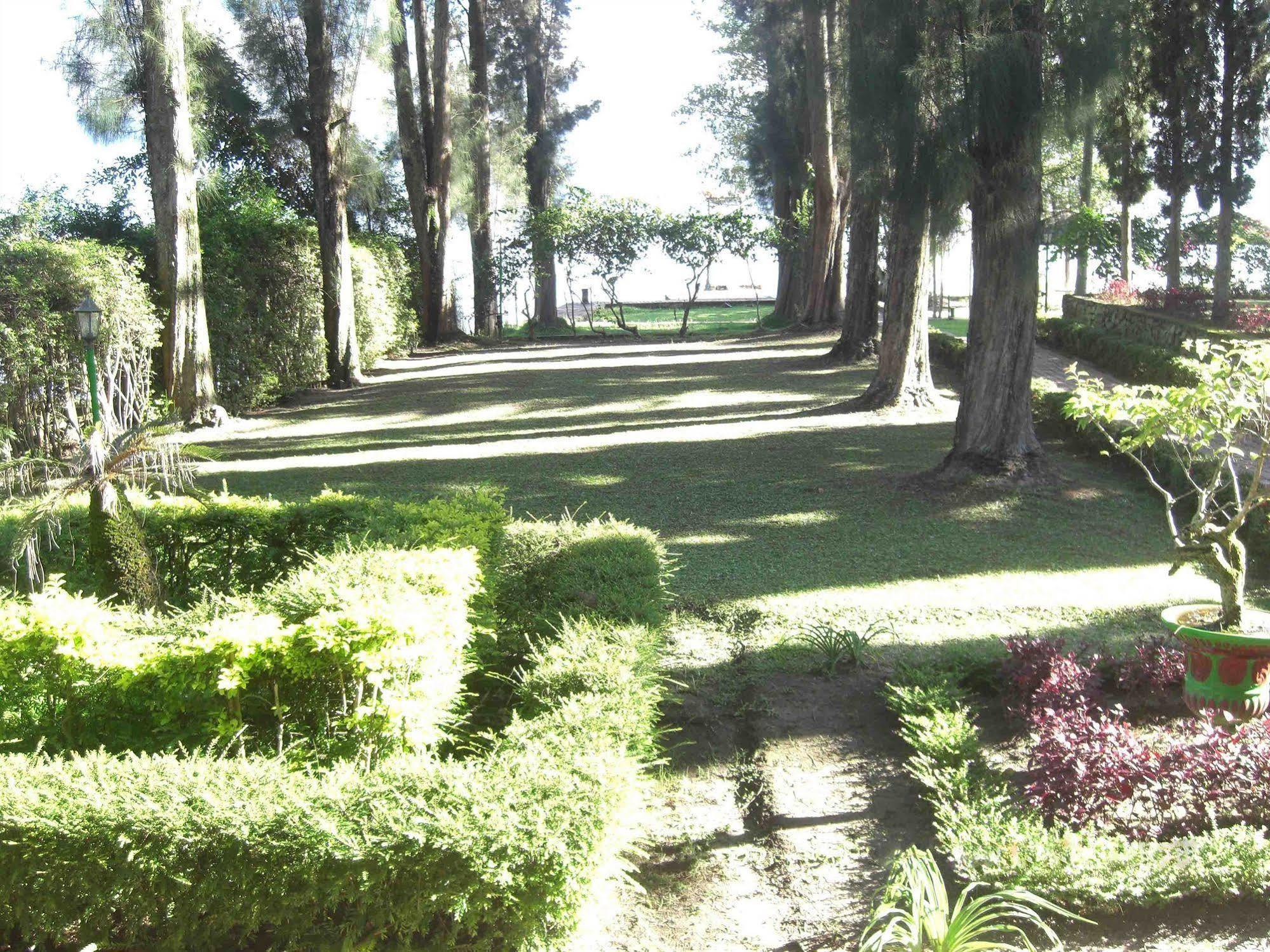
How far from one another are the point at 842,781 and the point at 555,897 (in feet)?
6.13

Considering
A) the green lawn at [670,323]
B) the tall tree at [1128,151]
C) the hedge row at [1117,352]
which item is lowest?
the hedge row at [1117,352]

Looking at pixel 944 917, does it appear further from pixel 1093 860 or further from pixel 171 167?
pixel 171 167

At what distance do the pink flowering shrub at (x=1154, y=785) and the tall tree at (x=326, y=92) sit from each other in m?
15.0

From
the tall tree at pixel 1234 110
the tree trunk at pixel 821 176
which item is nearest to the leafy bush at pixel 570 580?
the tree trunk at pixel 821 176

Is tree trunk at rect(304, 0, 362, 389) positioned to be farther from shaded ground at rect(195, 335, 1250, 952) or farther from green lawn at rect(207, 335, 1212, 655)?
green lawn at rect(207, 335, 1212, 655)

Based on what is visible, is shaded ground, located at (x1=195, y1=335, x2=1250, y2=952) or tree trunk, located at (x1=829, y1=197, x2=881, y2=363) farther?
tree trunk, located at (x1=829, y1=197, x2=881, y2=363)

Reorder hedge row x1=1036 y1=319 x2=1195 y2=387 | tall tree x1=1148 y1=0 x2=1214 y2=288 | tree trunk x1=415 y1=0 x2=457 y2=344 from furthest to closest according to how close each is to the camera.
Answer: tree trunk x1=415 y1=0 x2=457 y2=344
tall tree x1=1148 y1=0 x2=1214 y2=288
hedge row x1=1036 y1=319 x2=1195 y2=387

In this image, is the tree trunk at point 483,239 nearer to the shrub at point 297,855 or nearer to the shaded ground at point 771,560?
the shaded ground at point 771,560

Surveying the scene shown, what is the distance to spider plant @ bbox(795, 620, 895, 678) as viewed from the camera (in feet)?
18.0

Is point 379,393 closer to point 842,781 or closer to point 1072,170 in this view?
point 842,781

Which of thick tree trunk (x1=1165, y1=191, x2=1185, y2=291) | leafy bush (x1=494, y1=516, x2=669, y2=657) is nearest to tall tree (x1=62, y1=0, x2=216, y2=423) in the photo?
leafy bush (x1=494, y1=516, x2=669, y2=657)

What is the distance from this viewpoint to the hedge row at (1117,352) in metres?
14.4

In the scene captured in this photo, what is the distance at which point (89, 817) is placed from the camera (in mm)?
2816

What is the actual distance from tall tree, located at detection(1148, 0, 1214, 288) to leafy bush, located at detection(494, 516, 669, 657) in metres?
19.8
